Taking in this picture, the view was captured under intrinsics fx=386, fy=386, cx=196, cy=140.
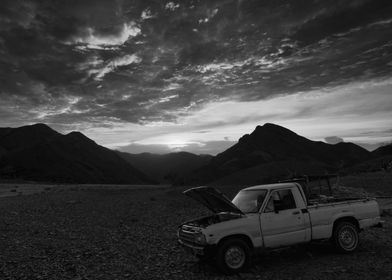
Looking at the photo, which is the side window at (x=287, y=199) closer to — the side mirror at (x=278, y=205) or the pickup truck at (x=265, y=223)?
the pickup truck at (x=265, y=223)

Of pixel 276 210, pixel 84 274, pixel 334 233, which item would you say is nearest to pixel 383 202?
pixel 334 233

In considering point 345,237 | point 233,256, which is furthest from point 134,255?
point 345,237

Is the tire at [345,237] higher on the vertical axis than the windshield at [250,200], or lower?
lower

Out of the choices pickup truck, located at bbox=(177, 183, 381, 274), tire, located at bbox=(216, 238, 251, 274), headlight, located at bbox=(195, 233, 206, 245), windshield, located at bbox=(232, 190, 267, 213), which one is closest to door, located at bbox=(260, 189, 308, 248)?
pickup truck, located at bbox=(177, 183, 381, 274)

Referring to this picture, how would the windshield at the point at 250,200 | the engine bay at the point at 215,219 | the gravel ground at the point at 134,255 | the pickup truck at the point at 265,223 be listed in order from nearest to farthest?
the pickup truck at the point at 265,223
the gravel ground at the point at 134,255
the engine bay at the point at 215,219
the windshield at the point at 250,200

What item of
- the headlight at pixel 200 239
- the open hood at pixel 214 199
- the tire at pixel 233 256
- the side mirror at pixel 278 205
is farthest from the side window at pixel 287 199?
the headlight at pixel 200 239

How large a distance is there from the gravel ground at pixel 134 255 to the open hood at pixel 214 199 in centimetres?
175

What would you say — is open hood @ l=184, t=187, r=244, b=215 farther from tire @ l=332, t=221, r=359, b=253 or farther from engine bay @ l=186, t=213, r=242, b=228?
tire @ l=332, t=221, r=359, b=253

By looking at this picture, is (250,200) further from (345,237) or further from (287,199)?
(345,237)

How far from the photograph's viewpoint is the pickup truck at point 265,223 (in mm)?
10586

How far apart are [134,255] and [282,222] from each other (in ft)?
17.8

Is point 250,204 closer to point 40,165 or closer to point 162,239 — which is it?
point 162,239

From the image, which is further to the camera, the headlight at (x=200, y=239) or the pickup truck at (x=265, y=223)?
the pickup truck at (x=265, y=223)

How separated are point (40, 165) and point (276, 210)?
175 m
